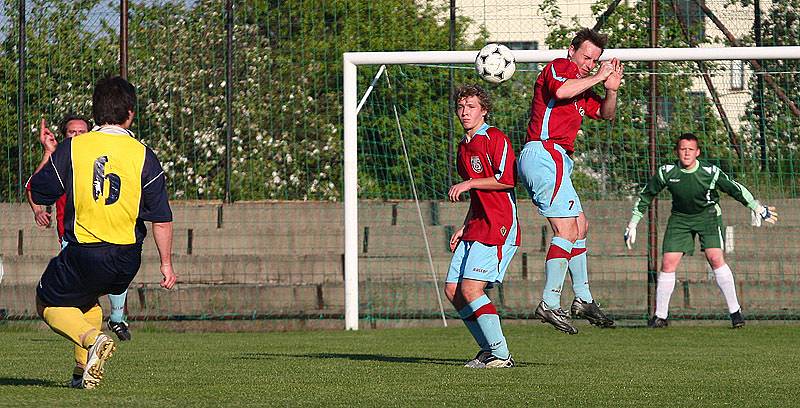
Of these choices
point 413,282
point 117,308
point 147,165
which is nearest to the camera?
point 147,165

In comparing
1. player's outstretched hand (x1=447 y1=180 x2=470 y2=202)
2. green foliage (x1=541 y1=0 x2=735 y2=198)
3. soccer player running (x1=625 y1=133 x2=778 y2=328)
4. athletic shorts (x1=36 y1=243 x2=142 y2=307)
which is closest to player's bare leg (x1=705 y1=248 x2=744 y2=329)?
soccer player running (x1=625 y1=133 x2=778 y2=328)

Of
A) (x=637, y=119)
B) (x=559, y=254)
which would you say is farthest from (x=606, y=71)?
(x=637, y=119)

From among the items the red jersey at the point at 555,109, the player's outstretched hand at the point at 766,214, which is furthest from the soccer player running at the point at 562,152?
the player's outstretched hand at the point at 766,214

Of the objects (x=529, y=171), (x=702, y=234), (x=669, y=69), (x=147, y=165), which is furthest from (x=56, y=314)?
(x=669, y=69)

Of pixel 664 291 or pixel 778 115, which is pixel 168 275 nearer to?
pixel 664 291

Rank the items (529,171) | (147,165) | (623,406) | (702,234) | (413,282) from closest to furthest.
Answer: (623,406)
(147,165)
(529,171)
(702,234)
(413,282)

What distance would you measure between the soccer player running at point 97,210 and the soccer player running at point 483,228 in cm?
233

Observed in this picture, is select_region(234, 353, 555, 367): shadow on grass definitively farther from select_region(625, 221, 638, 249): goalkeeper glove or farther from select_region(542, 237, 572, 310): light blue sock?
select_region(625, 221, 638, 249): goalkeeper glove

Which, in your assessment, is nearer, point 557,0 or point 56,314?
point 56,314

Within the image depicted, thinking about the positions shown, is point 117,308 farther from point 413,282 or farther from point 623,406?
point 623,406

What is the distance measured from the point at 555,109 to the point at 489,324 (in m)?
1.42

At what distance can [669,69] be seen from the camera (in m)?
15.2

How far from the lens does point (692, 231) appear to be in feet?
43.5

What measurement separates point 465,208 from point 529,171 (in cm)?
699
